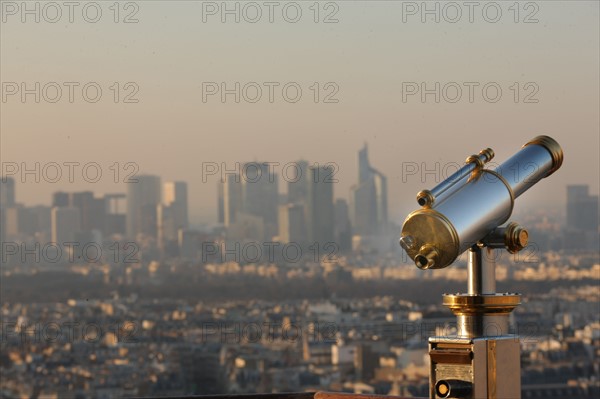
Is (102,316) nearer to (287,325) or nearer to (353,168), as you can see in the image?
(287,325)

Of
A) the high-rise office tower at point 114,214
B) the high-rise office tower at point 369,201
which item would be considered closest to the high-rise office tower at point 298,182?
the high-rise office tower at point 369,201

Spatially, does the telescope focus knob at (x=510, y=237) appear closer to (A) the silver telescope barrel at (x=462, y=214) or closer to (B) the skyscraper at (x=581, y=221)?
(A) the silver telescope barrel at (x=462, y=214)

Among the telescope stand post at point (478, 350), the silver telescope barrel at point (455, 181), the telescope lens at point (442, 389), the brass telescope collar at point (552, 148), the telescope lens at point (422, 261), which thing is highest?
the brass telescope collar at point (552, 148)

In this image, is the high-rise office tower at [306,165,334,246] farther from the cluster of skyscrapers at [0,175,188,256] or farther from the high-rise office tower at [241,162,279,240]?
the cluster of skyscrapers at [0,175,188,256]

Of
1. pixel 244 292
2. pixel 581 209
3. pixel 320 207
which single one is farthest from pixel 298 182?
pixel 581 209

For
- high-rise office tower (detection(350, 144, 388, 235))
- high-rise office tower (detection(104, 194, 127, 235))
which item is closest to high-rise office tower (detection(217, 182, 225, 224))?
high-rise office tower (detection(104, 194, 127, 235))

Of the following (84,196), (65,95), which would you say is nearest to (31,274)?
(84,196)

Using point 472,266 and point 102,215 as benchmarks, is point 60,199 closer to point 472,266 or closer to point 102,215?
point 102,215
